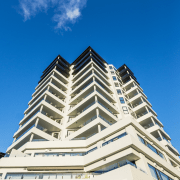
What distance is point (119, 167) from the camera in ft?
46.9

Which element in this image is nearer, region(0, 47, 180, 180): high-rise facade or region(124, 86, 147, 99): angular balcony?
region(0, 47, 180, 180): high-rise facade

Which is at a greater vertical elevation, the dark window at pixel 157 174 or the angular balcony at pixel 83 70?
the angular balcony at pixel 83 70

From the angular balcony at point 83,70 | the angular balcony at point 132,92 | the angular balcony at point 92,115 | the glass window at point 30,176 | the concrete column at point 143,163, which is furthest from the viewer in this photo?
the angular balcony at point 132,92

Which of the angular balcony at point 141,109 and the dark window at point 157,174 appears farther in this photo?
the angular balcony at point 141,109

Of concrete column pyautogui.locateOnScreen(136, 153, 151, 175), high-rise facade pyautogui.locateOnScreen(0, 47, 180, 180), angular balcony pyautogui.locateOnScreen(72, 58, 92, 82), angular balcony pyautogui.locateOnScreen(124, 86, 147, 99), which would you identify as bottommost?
concrete column pyautogui.locateOnScreen(136, 153, 151, 175)

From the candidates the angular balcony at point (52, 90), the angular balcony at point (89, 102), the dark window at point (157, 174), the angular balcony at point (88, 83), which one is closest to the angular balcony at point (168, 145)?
the angular balcony at point (89, 102)

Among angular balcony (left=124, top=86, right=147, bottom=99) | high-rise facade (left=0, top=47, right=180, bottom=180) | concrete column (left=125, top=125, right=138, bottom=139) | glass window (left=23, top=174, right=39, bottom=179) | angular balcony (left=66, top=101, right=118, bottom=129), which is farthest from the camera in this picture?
angular balcony (left=124, top=86, right=147, bottom=99)

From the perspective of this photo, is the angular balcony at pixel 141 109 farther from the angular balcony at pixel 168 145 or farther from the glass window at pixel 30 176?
the glass window at pixel 30 176

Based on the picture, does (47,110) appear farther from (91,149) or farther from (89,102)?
(91,149)

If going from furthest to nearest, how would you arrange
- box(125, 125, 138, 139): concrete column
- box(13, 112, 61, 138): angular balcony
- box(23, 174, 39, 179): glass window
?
1. box(13, 112, 61, 138): angular balcony
2. box(125, 125, 138, 139): concrete column
3. box(23, 174, 39, 179): glass window

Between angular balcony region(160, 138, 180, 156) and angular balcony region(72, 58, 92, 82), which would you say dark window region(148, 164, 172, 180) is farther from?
angular balcony region(72, 58, 92, 82)

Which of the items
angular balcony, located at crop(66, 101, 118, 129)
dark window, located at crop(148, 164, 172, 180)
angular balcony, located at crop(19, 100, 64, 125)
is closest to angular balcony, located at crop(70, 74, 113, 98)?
angular balcony, located at crop(19, 100, 64, 125)

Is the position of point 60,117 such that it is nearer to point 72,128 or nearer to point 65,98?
point 72,128

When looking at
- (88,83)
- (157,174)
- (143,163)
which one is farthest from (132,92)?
(143,163)
